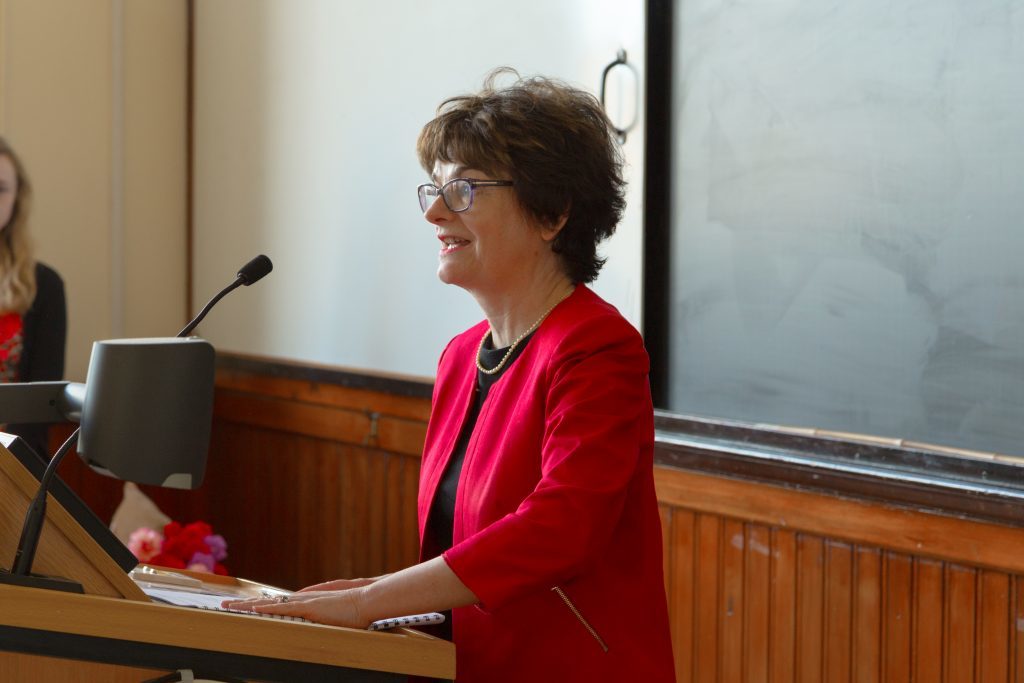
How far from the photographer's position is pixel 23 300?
3049 millimetres

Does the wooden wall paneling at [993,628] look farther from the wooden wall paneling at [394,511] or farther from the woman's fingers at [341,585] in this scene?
the wooden wall paneling at [394,511]

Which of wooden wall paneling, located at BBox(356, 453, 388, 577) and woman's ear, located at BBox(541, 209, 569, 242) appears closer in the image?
woman's ear, located at BBox(541, 209, 569, 242)

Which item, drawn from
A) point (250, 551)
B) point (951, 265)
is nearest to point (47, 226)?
point (250, 551)

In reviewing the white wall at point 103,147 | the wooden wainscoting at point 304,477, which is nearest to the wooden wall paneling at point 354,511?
the wooden wainscoting at point 304,477

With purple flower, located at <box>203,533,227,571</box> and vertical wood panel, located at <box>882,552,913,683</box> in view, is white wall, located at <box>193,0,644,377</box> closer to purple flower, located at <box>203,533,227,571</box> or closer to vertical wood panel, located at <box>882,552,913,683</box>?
purple flower, located at <box>203,533,227,571</box>

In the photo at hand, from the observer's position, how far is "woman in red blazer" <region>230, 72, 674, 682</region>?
52.7 inches

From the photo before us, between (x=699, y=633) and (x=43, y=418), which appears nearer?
(x=43, y=418)

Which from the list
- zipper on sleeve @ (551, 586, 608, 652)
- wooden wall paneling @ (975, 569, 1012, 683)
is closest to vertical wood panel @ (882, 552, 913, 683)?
wooden wall paneling @ (975, 569, 1012, 683)

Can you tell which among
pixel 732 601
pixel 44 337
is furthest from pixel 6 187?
pixel 732 601

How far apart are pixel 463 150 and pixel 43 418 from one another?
67cm

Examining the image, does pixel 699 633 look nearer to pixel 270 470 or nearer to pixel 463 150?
pixel 463 150

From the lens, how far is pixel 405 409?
10.8 ft

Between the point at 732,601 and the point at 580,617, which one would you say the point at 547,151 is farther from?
the point at 732,601

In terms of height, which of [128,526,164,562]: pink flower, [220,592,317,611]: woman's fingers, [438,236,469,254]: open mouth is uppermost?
[438,236,469,254]: open mouth
